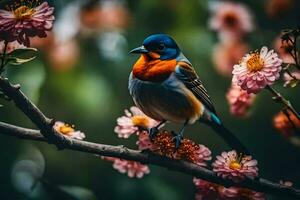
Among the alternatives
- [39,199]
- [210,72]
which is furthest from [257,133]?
[39,199]

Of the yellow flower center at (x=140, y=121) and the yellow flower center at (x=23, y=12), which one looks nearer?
the yellow flower center at (x=23, y=12)

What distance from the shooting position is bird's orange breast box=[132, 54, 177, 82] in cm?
87

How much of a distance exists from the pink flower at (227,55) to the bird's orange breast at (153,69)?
10.4 inches

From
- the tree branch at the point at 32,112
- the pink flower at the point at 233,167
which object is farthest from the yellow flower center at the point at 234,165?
the tree branch at the point at 32,112

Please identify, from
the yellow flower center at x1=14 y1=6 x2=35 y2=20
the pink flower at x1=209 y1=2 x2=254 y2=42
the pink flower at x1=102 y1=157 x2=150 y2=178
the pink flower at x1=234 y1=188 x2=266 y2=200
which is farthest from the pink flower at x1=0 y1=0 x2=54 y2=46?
the pink flower at x1=209 y1=2 x2=254 y2=42

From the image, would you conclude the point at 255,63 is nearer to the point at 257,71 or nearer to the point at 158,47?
the point at 257,71

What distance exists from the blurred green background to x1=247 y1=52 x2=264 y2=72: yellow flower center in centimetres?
18

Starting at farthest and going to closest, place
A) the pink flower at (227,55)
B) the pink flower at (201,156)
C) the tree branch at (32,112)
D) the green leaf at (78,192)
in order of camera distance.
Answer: the pink flower at (227,55) → the green leaf at (78,192) → the pink flower at (201,156) → the tree branch at (32,112)

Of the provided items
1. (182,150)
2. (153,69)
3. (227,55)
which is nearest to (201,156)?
(182,150)

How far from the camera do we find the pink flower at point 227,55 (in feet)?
3.71

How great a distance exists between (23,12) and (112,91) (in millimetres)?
404

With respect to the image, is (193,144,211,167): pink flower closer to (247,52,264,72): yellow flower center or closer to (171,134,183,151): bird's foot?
(171,134,183,151): bird's foot

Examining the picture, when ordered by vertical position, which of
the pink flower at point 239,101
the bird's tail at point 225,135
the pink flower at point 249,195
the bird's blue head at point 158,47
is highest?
the bird's blue head at point 158,47

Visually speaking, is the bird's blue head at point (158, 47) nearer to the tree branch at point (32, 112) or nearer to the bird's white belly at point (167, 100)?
the bird's white belly at point (167, 100)
